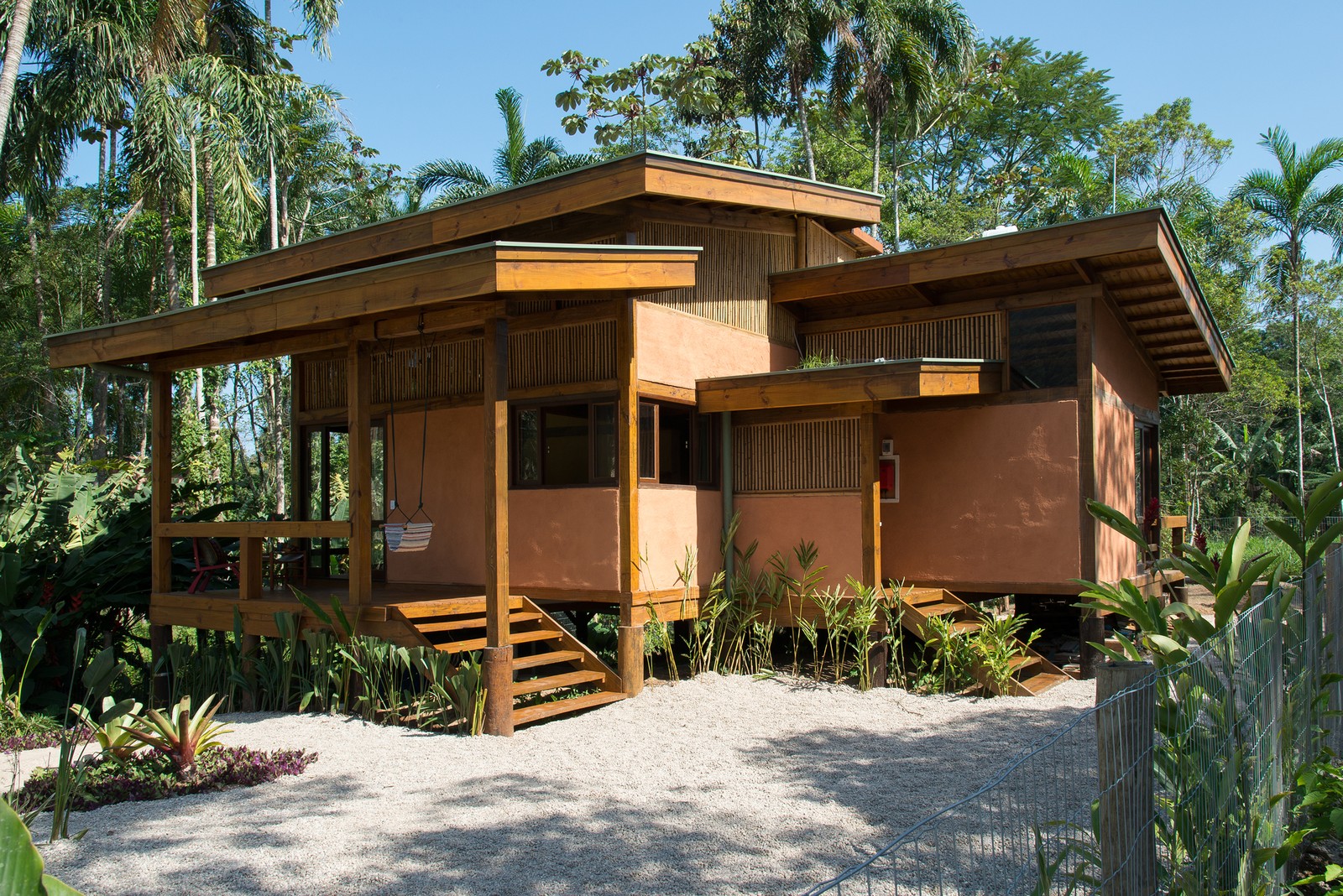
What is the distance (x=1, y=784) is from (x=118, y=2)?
58.1ft

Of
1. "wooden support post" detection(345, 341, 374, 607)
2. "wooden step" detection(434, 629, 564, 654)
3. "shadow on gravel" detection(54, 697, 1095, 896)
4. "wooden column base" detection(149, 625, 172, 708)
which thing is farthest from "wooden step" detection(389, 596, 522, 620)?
"wooden column base" detection(149, 625, 172, 708)

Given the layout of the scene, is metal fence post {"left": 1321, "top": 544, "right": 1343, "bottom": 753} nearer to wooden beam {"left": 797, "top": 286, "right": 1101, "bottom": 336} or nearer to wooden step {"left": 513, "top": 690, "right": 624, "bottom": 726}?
wooden beam {"left": 797, "top": 286, "right": 1101, "bottom": 336}

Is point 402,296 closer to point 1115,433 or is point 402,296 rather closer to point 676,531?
point 676,531

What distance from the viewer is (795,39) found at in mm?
22828

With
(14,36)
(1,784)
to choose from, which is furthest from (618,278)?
(14,36)

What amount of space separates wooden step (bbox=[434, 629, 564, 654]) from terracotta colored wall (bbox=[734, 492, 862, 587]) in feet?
7.88

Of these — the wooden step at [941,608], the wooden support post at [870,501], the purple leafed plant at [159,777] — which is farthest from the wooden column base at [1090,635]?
the purple leafed plant at [159,777]

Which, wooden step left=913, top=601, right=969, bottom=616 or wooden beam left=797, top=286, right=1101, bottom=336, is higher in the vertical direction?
wooden beam left=797, top=286, right=1101, bottom=336

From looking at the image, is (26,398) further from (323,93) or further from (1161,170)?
(1161,170)

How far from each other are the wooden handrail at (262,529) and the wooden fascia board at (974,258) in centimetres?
524

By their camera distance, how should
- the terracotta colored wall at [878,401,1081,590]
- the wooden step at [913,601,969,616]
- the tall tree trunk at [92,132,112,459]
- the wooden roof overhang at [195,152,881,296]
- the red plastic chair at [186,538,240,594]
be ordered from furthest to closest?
the tall tree trunk at [92,132,112,459]
the red plastic chair at [186,538,240,594]
the terracotta colored wall at [878,401,1081,590]
the wooden step at [913,601,969,616]
the wooden roof overhang at [195,152,881,296]

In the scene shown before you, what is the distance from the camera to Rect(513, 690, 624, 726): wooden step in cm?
781

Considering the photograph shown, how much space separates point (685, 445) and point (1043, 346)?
3663 millimetres

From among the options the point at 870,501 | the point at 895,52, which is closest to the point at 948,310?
the point at 870,501
